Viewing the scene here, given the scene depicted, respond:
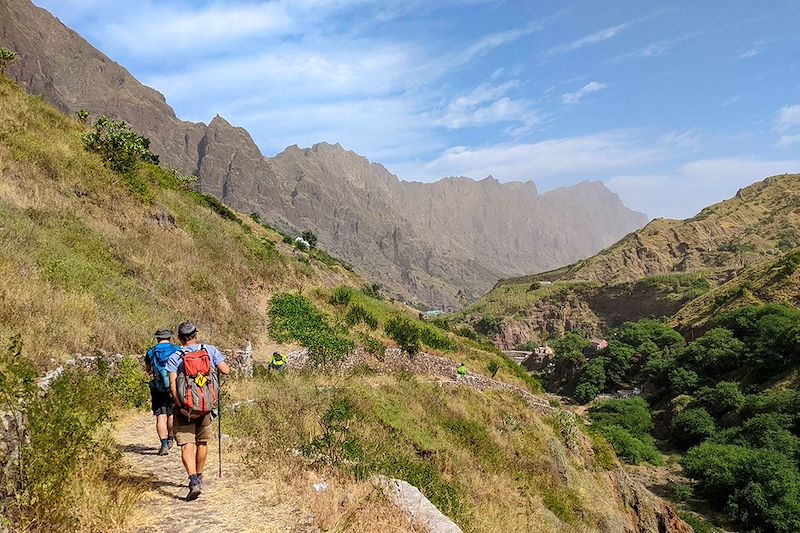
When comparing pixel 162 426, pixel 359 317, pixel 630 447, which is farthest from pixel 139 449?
Result: pixel 630 447

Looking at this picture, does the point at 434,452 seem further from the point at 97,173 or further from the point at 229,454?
the point at 97,173

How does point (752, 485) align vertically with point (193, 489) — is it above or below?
below

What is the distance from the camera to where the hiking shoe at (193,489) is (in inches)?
223

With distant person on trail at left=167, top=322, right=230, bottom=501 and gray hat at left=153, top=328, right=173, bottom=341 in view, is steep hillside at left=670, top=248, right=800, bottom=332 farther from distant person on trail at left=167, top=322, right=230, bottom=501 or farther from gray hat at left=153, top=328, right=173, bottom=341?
distant person on trail at left=167, top=322, right=230, bottom=501

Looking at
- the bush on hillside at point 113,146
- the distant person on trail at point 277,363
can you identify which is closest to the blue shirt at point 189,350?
the distant person on trail at point 277,363

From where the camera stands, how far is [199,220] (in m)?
22.7

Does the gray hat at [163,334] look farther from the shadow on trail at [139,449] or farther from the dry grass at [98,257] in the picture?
the dry grass at [98,257]

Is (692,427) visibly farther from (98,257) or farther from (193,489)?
(193,489)

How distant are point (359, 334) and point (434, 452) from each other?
33.5ft

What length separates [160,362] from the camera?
688 centimetres

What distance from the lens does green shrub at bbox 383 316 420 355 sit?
2336 cm

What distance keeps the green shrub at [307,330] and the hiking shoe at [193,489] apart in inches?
443

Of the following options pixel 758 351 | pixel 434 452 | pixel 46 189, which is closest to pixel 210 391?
pixel 434 452

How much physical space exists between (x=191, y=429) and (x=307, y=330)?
14374 millimetres
